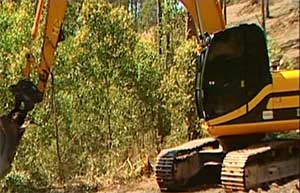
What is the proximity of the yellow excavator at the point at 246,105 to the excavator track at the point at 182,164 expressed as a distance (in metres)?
0.98

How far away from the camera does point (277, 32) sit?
3465 millimetres

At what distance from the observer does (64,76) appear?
42.2 ft

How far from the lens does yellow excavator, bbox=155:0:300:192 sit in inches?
277

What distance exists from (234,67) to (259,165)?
1291mm

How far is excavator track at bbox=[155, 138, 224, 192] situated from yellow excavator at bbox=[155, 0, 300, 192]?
98 centimetres

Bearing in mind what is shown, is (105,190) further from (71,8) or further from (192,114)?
(71,8)

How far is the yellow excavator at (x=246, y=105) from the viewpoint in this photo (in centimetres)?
703

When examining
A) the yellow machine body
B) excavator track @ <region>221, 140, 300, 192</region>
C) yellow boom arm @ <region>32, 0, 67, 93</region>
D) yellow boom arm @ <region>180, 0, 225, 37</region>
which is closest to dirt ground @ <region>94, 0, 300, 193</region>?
excavator track @ <region>221, 140, 300, 192</region>

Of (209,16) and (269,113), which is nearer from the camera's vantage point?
(269,113)

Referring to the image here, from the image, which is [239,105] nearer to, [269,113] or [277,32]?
[269,113]

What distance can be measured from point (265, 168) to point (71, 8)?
704 centimetres

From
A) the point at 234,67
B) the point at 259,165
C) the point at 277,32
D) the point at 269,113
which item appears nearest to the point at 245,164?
the point at 259,165

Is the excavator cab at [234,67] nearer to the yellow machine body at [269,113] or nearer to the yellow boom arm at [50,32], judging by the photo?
the yellow machine body at [269,113]

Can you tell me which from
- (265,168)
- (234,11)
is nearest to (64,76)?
(234,11)
